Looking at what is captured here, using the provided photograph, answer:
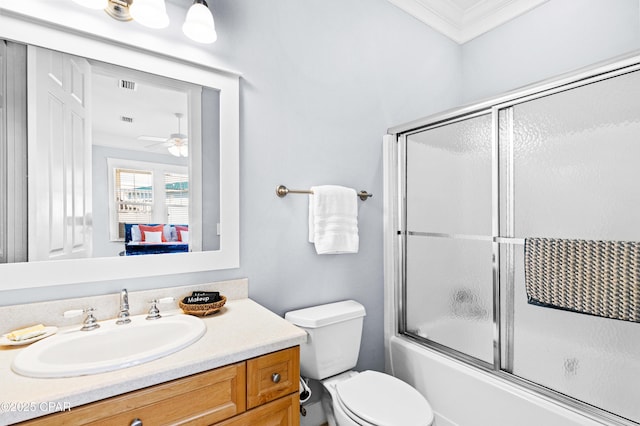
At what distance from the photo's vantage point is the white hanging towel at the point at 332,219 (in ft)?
5.60

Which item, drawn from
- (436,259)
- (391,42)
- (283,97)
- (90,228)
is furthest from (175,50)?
(436,259)

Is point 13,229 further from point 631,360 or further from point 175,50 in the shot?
point 631,360

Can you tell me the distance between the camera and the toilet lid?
1245 mm

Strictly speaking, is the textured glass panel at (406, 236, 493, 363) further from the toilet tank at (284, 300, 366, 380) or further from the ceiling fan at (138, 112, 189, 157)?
the ceiling fan at (138, 112, 189, 157)

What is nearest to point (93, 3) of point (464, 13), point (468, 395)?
point (468, 395)

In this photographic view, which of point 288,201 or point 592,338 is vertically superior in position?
point 288,201

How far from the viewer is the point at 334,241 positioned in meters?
1.73

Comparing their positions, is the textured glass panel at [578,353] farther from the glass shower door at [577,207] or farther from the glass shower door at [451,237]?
the glass shower door at [451,237]

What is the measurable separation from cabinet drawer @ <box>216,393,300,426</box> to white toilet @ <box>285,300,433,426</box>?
1.04 ft

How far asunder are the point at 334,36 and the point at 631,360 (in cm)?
A: 209

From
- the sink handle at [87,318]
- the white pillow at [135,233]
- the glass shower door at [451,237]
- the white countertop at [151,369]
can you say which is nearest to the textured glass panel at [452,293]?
the glass shower door at [451,237]

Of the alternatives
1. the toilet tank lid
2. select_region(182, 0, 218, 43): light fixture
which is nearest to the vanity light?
select_region(182, 0, 218, 43): light fixture

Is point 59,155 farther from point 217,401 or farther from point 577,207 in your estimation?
point 577,207

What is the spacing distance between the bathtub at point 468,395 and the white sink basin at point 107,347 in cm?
132
